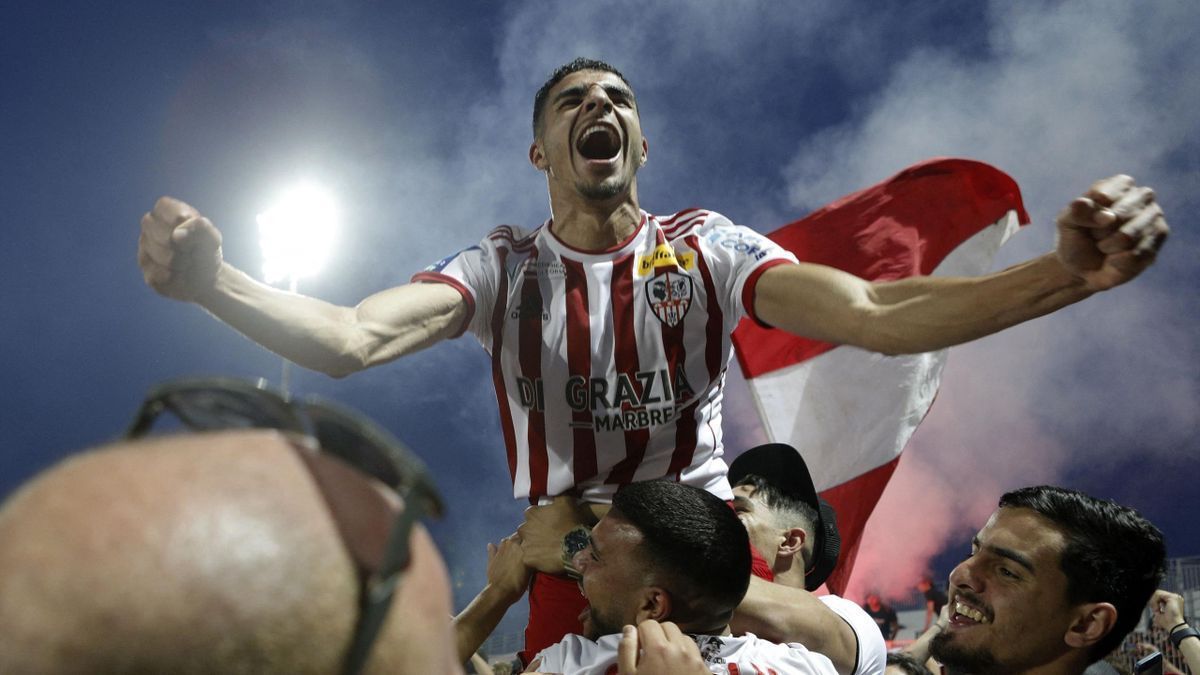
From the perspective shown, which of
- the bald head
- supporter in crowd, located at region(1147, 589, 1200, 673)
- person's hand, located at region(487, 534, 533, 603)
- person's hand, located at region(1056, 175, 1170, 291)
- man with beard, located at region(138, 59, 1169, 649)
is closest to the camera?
the bald head

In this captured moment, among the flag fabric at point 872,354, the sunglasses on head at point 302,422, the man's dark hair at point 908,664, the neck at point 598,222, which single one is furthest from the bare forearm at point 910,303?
the flag fabric at point 872,354

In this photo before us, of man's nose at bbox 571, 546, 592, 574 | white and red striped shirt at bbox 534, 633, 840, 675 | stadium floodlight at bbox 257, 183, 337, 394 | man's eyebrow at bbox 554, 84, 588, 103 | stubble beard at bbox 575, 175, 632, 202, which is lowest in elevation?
white and red striped shirt at bbox 534, 633, 840, 675

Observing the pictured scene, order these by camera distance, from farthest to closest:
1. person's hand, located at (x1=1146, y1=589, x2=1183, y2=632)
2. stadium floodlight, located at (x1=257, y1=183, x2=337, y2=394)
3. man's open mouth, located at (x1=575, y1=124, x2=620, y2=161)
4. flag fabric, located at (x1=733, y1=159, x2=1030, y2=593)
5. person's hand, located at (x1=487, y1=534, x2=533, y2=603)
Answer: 1. stadium floodlight, located at (x1=257, y1=183, x2=337, y2=394)
2. flag fabric, located at (x1=733, y1=159, x2=1030, y2=593)
3. person's hand, located at (x1=1146, y1=589, x2=1183, y2=632)
4. man's open mouth, located at (x1=575, y1=124, x2=620, y2=161)
5. person's hand, located at (x1=487, y1=534, x2=533, y2=603)

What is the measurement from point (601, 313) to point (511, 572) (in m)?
0.81

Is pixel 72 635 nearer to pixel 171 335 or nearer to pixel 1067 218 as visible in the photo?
pixel 1067 218

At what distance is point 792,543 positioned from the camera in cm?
331

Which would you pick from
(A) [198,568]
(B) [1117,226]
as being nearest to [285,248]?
(B) [1117,226]

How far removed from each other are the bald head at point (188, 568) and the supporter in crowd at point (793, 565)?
6.69 feet

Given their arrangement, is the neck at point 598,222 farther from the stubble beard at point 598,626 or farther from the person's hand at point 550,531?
the stubble beard at point 598,626

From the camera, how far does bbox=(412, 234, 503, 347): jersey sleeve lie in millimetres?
2723

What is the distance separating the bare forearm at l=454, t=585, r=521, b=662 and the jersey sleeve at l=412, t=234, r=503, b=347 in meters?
0.76

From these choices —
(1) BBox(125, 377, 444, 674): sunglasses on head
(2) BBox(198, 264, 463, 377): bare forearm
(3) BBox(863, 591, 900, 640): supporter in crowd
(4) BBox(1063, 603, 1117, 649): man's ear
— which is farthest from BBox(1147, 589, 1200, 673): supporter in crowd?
(3) BBox(863, 591, 900, 640): supporter in crowd

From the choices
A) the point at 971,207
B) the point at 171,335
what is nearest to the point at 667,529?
the point at 971,207

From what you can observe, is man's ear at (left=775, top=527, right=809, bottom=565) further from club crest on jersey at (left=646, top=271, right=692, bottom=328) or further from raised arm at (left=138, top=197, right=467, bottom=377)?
raised arm at (left=138, top=197, right=467, bottom=377)
